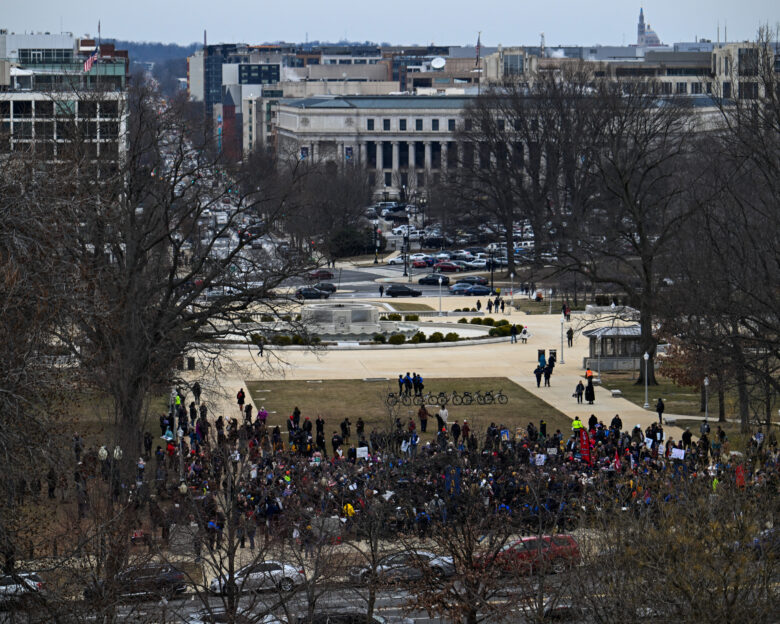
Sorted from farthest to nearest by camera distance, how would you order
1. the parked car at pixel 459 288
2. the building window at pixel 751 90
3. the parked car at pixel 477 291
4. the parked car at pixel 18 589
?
the parked car at pixel 459 288
the parked car at pixel 477 291
the building window at pixel 751 90
the parked car at pixel 18 589

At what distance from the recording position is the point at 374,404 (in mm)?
48281

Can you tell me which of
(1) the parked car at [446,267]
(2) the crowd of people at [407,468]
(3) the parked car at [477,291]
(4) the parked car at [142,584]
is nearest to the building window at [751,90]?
(3) the parked car at [477,291]

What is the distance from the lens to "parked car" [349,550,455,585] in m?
25.2

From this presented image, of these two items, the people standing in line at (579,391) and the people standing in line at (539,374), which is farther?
the people standing in line at (539,374)

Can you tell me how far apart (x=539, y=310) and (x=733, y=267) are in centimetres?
2926

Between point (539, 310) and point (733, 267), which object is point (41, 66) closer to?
point (539, 310)

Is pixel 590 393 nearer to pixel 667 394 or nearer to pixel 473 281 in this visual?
pixel 667 394

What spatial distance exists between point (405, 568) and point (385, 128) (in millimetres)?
128482

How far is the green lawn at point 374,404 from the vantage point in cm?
4506

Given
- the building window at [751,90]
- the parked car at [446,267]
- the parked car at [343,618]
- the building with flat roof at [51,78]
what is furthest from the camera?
the parked car at [446,267]

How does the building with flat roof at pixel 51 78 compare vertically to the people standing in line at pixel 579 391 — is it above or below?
above

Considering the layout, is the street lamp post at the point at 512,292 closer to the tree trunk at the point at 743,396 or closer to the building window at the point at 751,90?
the building window at the point at 751,90

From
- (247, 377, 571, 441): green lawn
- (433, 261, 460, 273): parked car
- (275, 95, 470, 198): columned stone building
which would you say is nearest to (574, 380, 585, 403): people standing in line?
(247, 377, 571, 441): green lawn

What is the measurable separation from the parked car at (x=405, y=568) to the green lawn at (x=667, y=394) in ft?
69.5
